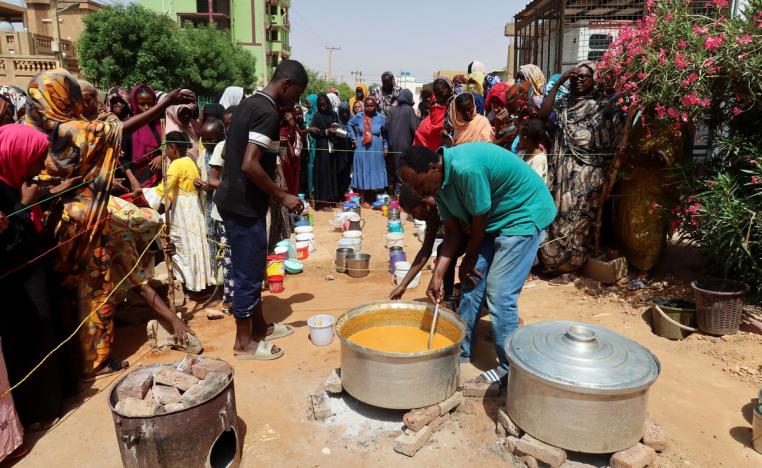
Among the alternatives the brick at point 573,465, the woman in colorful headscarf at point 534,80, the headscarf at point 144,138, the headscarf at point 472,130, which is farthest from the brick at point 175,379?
the woman in colorful headscarf at point 534,80

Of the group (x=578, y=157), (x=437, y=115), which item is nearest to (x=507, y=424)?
(x=578, y=157)

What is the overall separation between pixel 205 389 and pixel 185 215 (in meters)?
2.68

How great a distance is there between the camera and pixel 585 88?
512cm

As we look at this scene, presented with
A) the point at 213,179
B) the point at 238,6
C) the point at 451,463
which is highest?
the point at 238,6

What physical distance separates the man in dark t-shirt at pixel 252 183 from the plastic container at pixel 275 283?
146 cm

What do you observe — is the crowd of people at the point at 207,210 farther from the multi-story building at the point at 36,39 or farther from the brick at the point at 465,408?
the multi-story building at the point at 36,39

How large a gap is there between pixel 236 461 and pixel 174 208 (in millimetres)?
2815

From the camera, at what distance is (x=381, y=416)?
3.02 m

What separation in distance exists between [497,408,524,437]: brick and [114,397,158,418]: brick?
1816mm

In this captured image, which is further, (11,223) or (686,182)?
(686,182)

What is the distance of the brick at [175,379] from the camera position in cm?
249

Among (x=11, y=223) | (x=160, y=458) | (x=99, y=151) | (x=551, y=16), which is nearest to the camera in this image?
(x=160, y=458)

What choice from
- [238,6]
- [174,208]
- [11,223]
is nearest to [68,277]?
[11,223]

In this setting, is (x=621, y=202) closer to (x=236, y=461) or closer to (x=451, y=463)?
(x=451, y=463)
